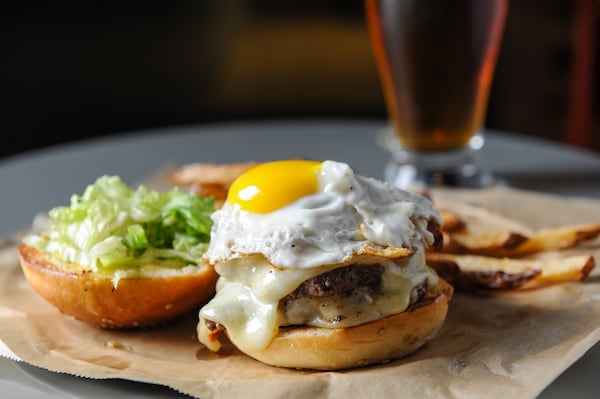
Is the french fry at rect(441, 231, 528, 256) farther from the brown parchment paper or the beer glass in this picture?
the beer glass

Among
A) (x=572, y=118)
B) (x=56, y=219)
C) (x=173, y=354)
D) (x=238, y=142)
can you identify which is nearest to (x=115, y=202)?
(x=56, y=219)

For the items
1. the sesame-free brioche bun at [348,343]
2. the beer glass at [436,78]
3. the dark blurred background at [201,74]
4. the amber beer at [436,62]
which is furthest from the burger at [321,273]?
the dark blurred background at [201,74]

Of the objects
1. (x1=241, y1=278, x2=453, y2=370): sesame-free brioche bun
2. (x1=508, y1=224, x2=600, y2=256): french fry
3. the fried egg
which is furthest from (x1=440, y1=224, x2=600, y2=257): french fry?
(x1=241, y1=278, x2=453, y2=370): sesame-free brioche bun

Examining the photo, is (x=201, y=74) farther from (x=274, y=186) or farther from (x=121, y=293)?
(x=274, y=186)

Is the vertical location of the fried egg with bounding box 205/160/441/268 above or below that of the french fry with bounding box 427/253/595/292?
above

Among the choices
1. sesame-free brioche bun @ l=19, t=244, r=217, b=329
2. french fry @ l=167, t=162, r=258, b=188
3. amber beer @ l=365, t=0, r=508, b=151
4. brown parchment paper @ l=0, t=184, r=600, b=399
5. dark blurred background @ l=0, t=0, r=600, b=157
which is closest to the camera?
brown parchment paper @ l=0, t=184, r=600, b=399

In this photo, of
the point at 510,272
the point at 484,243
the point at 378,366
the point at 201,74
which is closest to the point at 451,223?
the point at 484,243
